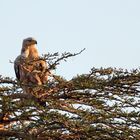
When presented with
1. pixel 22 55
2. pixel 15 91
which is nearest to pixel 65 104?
pixel 15 91

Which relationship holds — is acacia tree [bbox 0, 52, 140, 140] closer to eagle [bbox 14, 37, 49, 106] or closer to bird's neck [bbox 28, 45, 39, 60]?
eagle [bbox 14, 37, 49, 106]

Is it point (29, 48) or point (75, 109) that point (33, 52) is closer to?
point (29, 48)

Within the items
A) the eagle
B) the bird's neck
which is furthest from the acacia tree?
the bird's neck

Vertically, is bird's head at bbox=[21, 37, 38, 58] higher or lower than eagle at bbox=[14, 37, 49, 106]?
higher

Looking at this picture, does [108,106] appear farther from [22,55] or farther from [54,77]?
[22,55]

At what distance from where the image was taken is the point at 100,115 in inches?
273

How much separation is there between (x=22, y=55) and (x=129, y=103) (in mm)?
3542

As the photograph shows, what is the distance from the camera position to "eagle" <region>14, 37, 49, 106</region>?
7.50m

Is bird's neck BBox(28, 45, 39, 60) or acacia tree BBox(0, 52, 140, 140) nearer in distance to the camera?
acacia tree BBox(0, 52, 140, 140)

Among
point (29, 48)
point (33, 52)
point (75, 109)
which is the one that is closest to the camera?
point (75, 109)

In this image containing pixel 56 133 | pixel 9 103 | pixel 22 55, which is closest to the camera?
pixel 9 103

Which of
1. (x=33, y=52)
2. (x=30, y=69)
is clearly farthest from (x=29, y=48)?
(x=30, y=69)

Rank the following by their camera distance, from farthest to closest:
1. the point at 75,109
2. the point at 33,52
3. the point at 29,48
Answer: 1. the point at 29,48
2. the point at 33,52
3. the point at 75,109

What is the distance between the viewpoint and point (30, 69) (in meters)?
8.64
